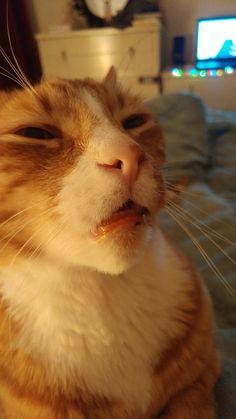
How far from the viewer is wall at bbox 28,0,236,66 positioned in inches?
148

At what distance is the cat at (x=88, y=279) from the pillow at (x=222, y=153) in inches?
35.0

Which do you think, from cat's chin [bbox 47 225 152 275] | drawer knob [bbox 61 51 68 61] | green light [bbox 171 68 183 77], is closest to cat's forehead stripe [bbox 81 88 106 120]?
cat's chin [bbox 47 225 152 275]

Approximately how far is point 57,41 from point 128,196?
11.4 feet

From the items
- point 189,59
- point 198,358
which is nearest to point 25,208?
point 198,358

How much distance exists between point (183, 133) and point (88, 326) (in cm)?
132

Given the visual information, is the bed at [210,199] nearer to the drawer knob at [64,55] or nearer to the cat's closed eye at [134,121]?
the cat's closed eye at [134,121]

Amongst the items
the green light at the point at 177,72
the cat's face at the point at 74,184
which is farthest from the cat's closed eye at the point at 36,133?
the green light at the point at 177,72

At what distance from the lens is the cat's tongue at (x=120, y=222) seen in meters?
0.46

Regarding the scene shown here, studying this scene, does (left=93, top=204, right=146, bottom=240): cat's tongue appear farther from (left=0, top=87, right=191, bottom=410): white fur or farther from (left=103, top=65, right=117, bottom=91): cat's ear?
(left=103, top=65, right=117, bottom=91): cat's ear

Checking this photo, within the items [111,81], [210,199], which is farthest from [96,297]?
[210,199]

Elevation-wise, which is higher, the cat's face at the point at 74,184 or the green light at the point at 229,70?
the cat's face at the point at 74,184

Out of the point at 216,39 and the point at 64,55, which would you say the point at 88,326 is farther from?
the point at 216,39

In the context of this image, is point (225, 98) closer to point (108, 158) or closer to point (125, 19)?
point (125, 19)

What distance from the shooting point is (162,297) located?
2.11 ft
